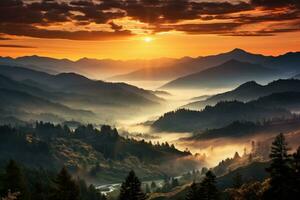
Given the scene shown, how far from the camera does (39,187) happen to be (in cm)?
10400

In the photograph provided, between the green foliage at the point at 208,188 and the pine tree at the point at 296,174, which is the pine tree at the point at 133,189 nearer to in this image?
the green foliage at the point at 208,188

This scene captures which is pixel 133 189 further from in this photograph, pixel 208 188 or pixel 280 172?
pixel 280 172

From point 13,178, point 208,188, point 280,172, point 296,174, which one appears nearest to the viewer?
point 296,174

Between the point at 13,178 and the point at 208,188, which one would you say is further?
the point at 13,178

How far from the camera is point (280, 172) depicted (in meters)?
46.8

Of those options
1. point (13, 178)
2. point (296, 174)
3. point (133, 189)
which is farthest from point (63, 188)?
point (296, 174)

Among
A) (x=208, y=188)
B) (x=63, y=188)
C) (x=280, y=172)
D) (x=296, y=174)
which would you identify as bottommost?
(x=63, y=188)

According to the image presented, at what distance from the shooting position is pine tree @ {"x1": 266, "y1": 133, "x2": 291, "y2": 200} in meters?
46.3

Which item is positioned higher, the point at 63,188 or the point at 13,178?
the point at 13,178

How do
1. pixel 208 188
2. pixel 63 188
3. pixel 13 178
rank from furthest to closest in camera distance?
pixel 13 178, pixel 63 188, pixel 208 188

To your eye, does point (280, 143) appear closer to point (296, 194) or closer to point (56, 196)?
point (296, 194)

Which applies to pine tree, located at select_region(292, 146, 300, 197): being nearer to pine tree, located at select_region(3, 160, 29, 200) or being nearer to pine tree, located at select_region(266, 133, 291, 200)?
pine tree, located at select_region(266, 133, 291, 200)

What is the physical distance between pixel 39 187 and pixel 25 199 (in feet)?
53.9

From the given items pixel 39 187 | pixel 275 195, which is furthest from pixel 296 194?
pixel 39 187
